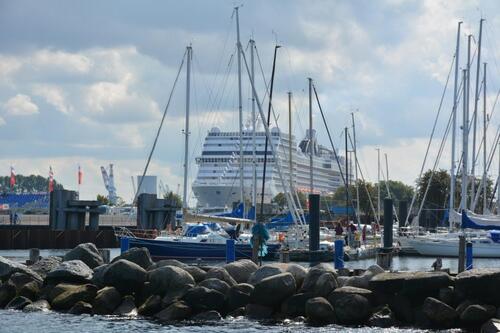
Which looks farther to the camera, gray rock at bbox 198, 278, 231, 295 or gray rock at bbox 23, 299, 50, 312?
gray rock at bbox 23, 299, 50, 312

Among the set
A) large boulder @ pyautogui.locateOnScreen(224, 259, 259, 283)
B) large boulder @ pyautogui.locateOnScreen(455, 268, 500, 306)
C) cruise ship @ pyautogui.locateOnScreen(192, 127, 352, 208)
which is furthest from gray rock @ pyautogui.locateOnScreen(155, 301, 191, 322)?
cruise ship @ pyautogui.locateOnScreen(192, 127, 352, 208)

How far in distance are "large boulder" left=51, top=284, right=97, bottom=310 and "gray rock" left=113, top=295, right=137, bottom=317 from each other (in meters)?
0.92

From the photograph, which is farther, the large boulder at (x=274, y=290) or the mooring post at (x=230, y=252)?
the mooring post at (x=230, y=252)

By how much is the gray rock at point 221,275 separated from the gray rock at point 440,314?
18.7 ft

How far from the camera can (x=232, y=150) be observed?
441ft

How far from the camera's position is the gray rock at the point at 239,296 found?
27219 millimetres

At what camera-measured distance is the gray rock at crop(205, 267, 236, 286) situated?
28219mm

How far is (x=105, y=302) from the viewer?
2800 centimetres

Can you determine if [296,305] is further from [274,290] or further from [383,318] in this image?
[383,318]

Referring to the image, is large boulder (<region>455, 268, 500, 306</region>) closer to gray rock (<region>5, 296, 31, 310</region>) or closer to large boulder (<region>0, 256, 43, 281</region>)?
gray rock (<region>5, 296, 31, 310</region>)

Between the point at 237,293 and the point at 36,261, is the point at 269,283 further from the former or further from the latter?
the point at 36,261

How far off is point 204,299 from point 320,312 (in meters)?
3.39

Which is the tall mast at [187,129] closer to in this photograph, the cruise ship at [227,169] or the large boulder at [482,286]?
the large boulder at [482,286]

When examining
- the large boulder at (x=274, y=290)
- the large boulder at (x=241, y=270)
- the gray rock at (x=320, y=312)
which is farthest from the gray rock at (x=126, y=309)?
the gray rock at (x=320, y=312)
